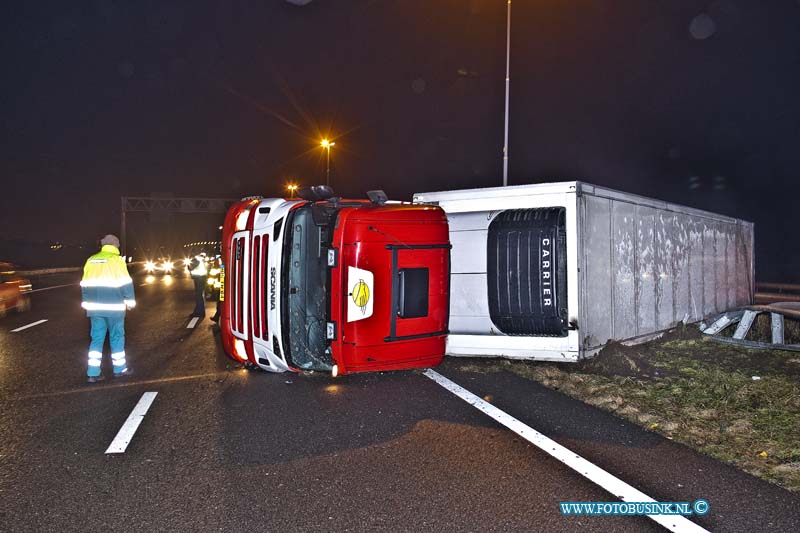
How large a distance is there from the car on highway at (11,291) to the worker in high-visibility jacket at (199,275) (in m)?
3.55

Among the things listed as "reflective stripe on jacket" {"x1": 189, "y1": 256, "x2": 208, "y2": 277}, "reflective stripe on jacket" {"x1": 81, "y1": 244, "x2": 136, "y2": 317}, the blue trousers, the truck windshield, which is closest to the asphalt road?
the blue trousers

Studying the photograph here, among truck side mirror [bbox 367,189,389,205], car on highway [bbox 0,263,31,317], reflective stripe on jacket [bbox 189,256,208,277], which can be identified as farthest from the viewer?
reflective stripe on jacket [bbox 189,256,208,277]

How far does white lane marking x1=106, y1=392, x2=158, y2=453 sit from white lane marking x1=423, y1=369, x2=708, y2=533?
2979 mm

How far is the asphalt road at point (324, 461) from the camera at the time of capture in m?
3.06

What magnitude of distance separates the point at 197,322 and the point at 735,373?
924cm

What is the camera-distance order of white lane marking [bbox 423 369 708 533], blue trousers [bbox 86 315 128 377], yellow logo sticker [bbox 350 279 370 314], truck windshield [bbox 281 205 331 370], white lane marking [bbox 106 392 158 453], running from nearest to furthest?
white lane marking [bbox 423 369 708 533], white lane marking [bbox 106 392 158 453], yellow logo sticker [bbox 350 279 370 314], truck windshield [bbox 281 205 331 370], blue trousers [bbox 86 315 128 377]

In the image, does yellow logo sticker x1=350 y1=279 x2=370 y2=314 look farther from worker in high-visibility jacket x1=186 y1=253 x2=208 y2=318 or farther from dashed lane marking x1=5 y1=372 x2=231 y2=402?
worker in high-visibility jacket x1=186 y1=253 x2=208 y2=318

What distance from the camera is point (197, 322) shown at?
432 inches

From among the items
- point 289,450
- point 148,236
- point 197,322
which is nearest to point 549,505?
point 289,450

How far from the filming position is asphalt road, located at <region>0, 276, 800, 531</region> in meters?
3.06

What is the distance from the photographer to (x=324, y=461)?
3.88 meters

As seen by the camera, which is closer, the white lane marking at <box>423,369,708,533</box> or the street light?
the white lane marking at <box>423,369,708,533</box>

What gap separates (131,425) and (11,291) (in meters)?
8.85

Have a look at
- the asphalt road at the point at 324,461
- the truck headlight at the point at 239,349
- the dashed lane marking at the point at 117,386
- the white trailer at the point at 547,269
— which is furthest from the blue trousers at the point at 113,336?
the white trailer at the point at 547,269
